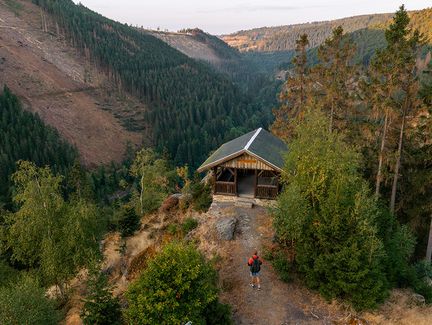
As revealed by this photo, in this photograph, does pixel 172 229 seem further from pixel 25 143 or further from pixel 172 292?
pixel 25 143

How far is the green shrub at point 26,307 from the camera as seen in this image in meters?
13.9

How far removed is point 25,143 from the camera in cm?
6856

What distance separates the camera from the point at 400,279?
706 inches

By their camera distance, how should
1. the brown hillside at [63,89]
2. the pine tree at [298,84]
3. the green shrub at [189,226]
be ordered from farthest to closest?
the brown hillside at [63,89] → the pine tree at [298,84] → the green shrub at [189,226]

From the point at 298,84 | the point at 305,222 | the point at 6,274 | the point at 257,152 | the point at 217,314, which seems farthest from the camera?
the point at 298,84

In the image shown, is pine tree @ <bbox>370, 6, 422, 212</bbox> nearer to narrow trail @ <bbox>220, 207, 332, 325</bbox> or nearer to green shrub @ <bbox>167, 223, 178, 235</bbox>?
narrow trail @ <bbox>220, 207, 332, 325</bbox>

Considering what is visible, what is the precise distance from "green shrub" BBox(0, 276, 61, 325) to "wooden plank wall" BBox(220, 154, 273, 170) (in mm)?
14164

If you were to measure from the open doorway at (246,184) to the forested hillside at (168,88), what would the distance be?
57811 millimetres

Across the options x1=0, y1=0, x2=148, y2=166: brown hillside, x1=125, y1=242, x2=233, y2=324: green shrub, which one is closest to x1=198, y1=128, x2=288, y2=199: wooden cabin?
x1=125, y1=242, x2=233, y2=324: green shrub

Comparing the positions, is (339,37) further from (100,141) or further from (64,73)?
(64,73)

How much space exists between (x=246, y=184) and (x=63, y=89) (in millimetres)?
93798

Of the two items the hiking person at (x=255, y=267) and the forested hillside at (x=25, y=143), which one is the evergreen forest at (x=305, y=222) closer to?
the hiking person at (x=255, y=267)

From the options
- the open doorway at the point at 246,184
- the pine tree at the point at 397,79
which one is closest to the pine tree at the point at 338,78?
the pine tree at the point at 397,79

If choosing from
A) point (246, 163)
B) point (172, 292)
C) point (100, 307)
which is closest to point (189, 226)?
point (246, 163)
